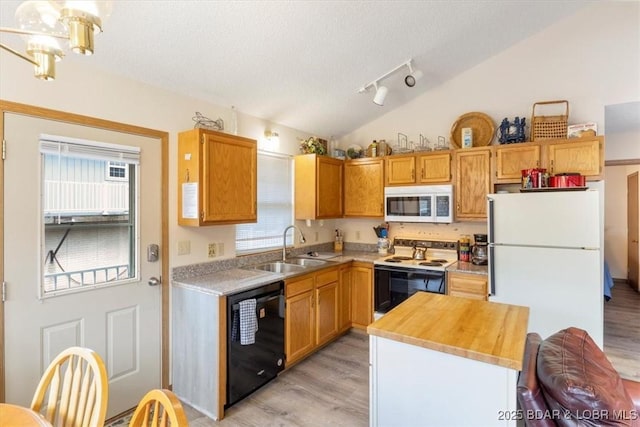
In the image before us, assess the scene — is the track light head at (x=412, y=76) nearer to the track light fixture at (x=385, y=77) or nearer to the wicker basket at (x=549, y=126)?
the track light fixture at (x=385, y=77)

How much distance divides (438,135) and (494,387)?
317cm

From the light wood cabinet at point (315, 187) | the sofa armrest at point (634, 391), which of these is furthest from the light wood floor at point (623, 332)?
the light wood cabinet at point (315, 187)

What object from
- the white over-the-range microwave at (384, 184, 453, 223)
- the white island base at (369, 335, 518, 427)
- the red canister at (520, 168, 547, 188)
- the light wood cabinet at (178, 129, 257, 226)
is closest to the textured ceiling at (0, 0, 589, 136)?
the light wood cabinet at (178, 129, 257, 226)

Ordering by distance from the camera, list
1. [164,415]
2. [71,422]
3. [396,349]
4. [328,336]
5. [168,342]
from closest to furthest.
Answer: [164,415]
[71,422]
[396,349]
[168,342]
[328,336]

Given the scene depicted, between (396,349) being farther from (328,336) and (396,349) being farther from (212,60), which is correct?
(212,60)

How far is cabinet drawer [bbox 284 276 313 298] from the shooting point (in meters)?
2.88

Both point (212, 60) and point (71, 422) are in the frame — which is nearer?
point (71, 422)

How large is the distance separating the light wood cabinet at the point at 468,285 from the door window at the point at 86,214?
2.84 meters

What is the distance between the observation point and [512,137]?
3.31 metres

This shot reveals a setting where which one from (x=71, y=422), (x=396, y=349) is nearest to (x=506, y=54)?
(x=396, y=349)

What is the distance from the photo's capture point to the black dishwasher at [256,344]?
2.38m

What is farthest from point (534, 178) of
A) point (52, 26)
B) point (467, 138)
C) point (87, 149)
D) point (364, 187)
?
point (87, 149)

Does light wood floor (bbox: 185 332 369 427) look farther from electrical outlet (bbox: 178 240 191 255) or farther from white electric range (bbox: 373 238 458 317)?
electrical outlet (bbox: 178 240 191 255)

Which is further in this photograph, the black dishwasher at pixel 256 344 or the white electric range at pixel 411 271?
the white electric range at pixel 411 271
